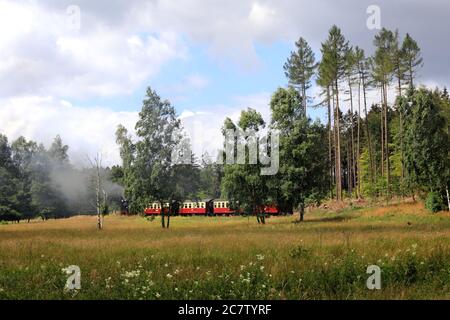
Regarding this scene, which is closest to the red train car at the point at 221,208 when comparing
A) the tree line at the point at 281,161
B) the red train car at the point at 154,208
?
the red train car at the point at 154,208

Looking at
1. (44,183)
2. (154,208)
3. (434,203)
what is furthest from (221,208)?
(434,203)

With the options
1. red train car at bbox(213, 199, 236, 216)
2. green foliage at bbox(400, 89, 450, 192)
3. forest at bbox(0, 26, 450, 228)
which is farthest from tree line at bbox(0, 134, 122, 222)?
green foliage at bbox(400, 89, 450, 192)

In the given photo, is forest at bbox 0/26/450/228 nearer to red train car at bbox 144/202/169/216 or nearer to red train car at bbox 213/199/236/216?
red train car at bbox 144/202/169/216

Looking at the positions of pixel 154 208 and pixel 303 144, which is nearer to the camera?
pixel 303 144

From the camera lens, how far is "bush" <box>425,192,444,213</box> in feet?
148

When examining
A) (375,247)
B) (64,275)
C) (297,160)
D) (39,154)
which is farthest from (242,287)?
(39,154)

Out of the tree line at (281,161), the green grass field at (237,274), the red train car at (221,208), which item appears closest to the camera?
the green grass field at (237,274)

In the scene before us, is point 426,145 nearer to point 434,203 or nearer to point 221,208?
point 434,203

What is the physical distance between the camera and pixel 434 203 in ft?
149

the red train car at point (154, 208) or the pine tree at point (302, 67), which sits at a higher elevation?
the pine tree at point (302, 67)

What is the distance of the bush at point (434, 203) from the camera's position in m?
45.1

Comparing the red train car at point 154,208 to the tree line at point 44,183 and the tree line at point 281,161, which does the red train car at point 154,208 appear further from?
the tree line at point 44,183

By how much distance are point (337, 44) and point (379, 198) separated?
20.7 metres

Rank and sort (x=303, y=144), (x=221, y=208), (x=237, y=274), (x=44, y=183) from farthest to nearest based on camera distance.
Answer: (x=44, y=183), (x=221, y=208), (x=303, y=144), (x=237, y=274)
